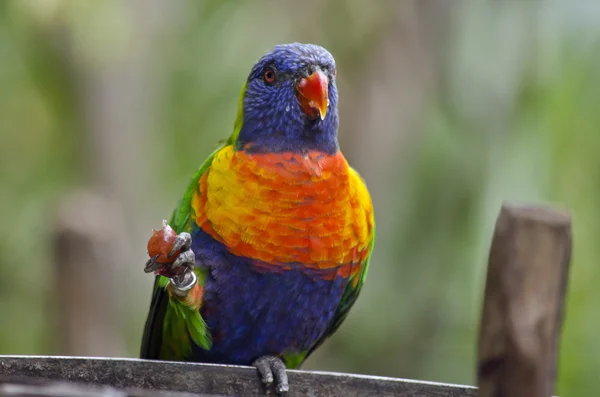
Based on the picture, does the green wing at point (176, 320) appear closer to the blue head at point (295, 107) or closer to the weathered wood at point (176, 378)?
the blue head at point (295, 107)

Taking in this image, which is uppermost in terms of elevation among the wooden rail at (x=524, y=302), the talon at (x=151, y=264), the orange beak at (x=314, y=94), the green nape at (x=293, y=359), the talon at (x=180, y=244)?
the orange beak at (x=314, y=94)

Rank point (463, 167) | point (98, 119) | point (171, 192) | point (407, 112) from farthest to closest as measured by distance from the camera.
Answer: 1. point (171, 192)
2. point (98, 119)
3. point (407, 112)
4. point (463, 167)

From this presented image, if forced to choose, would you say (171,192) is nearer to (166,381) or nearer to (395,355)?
(395,355)

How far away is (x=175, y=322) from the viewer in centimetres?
271

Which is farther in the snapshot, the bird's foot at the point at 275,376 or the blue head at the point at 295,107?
the blue head at the point at 295,107

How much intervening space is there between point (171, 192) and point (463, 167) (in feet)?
10.5

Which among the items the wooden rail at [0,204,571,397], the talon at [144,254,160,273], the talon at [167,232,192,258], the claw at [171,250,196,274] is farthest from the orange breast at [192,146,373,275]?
the wooden rail at [0,204,571,397]

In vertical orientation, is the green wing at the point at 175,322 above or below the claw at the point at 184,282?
below

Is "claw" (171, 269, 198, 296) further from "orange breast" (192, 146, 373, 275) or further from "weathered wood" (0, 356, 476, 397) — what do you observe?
"weathered wood" (0, 356, 476, 397)

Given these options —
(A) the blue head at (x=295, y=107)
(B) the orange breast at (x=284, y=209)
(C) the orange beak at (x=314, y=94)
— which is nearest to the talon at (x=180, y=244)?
(B) the orange breast at (x=284, y=209)

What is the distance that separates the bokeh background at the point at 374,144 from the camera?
475cm

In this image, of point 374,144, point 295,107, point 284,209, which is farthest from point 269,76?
point 374,144

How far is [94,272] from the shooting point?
165 inches

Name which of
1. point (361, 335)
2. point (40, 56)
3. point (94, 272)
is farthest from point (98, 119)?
point (361, 335)
